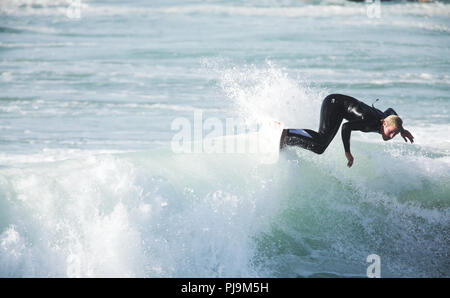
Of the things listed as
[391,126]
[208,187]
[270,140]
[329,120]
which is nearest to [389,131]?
[391,126]

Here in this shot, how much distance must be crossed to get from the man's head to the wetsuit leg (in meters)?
0.59

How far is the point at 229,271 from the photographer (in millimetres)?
6391

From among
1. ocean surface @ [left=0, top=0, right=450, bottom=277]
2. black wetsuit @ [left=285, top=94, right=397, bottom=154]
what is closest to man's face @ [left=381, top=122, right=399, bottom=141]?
black wetsuit @ [left=285, top=94, right=397, bottom=154]

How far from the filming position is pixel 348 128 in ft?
21.4

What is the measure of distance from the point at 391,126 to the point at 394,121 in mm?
58

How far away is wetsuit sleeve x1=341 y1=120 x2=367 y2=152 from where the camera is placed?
21.3ft

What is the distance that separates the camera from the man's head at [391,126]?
6328 millimetres

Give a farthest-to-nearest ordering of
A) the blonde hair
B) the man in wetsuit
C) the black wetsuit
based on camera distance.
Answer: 1. the black wetsuit
2. the man in wetsuit
3. the blonde hair

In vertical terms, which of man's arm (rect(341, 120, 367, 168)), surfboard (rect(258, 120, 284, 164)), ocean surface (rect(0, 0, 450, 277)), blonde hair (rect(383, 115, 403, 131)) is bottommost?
ocean surface (rect(0, 0, 450, 277))

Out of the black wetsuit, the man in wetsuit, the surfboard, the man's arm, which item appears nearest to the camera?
the man's arm

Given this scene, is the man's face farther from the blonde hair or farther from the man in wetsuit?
the man in wetsuit

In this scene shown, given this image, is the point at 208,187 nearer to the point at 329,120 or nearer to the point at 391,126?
the point at 329,120
